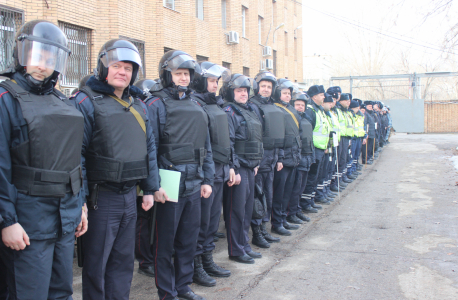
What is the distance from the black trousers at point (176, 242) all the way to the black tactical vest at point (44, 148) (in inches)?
51.6

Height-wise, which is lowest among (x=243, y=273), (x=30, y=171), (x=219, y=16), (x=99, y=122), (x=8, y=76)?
(x=243, y=273)

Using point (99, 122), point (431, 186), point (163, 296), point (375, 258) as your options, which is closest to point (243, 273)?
point (163, 296)

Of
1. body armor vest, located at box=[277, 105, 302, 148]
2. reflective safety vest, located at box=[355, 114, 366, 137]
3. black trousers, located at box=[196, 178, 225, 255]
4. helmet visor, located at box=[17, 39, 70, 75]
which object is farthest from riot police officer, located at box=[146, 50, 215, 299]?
reflective safety vest, located at box=[355, 114, 366, 137]

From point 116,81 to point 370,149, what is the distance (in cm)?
1578

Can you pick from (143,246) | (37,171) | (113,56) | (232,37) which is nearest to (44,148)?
(37,171)

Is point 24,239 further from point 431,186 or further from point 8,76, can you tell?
point 431,186

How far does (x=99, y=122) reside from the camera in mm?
3033

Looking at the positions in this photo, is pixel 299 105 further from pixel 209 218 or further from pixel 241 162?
pixel 209 218

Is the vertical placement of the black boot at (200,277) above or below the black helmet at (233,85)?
below

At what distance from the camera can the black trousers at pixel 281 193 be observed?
6.51 meters

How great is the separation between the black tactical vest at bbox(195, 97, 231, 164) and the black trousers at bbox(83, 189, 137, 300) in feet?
4.97

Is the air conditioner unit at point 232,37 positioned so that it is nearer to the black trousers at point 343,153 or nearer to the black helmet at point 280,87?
the black trousers at point 343,153

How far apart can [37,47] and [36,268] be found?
4.56ft

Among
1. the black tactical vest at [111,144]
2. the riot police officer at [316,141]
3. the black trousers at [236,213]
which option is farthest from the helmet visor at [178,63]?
the riot police officer at [316,141]
